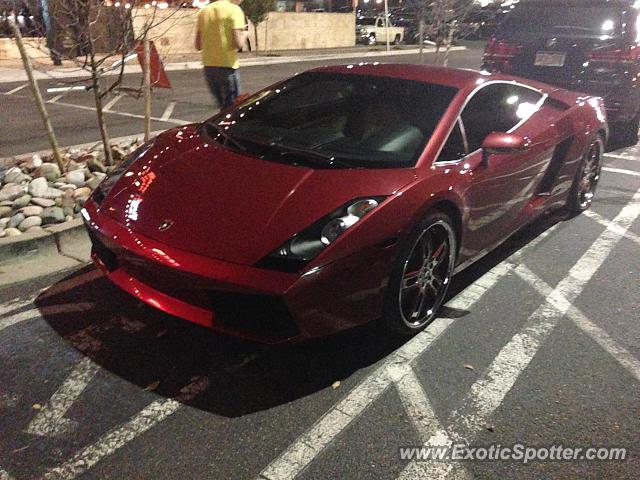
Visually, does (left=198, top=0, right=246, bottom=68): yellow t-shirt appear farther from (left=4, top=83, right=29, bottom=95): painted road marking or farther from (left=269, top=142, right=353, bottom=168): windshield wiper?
(left=4, top=83, right=29, bottom=95): painted road marking

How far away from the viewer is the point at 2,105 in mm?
9516

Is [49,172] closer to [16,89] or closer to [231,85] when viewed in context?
[231,85]

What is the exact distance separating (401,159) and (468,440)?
1.45 meters

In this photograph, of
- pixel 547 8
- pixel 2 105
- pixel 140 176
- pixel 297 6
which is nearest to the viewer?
pixel 140 176

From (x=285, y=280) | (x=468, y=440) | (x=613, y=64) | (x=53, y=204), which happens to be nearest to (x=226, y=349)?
(x=285, y=280)

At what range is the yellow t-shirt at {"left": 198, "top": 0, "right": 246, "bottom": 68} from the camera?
616 cm

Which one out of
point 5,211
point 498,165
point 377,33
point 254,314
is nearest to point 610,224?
point 498,165

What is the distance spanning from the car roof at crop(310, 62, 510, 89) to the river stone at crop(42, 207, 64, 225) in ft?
7.44

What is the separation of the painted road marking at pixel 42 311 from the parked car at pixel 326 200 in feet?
1.25

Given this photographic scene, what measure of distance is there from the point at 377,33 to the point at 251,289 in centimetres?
2953

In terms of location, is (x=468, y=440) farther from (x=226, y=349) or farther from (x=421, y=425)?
(x=226, y=349)

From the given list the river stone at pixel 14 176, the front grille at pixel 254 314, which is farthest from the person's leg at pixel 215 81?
the front grille at pixel 254 314

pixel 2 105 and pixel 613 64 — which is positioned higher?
pixel 613 64

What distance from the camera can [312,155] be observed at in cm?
297
